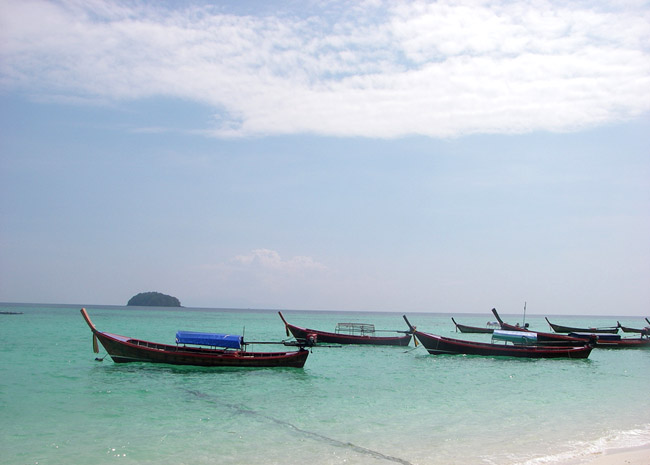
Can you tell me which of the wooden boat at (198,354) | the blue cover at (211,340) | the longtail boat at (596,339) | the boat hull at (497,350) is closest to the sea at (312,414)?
the wooden boat at (198,354)

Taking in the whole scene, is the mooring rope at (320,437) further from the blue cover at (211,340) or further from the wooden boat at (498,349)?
the wooden boat at (498,349)

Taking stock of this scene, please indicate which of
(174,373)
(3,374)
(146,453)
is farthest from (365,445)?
(3,374)

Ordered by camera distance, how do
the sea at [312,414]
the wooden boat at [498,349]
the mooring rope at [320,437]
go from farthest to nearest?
the wooden boat at [498,349]
the sea at [312,414]
the mooring rope at [320,437]

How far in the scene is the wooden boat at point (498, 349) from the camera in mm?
32562

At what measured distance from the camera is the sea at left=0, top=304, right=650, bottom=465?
11484mm

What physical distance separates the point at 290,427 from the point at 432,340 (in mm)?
22288

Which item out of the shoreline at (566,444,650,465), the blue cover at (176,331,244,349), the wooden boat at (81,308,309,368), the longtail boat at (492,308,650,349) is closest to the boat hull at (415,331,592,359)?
the longtail boat at (492,308,650,349)

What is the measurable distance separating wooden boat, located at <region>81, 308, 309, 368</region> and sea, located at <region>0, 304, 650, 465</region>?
499 millimetres

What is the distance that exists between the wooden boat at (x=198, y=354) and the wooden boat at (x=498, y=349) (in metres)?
12.6

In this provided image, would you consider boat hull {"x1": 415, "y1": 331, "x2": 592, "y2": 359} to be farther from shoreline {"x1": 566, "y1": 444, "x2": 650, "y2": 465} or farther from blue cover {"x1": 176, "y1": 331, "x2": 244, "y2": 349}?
shoreline {"x1": 566, "y1": 444, "x2": 650, "y2": 465}

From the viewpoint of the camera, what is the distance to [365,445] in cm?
1218

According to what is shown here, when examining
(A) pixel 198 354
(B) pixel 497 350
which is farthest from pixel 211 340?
(B) pixel 497 350

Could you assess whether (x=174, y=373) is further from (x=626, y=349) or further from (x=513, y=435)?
(x=626, y=349)

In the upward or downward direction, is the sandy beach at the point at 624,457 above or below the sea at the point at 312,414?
above
